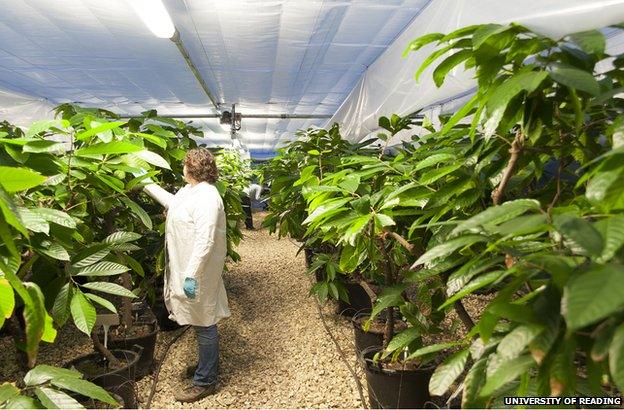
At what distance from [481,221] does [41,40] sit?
467 cm

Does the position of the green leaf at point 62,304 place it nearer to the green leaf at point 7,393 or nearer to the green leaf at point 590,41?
the green leaf at point 7,393

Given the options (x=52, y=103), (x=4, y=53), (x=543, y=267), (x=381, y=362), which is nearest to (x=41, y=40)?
(x=4, y=53)

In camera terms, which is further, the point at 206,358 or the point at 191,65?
the point at 191,65

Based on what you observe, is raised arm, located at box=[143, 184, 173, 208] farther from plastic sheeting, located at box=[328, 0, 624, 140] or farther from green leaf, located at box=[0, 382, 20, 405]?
green leaf, located at box=[0, 382, 20, 405]

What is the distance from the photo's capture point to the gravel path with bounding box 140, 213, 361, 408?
6.63 ft

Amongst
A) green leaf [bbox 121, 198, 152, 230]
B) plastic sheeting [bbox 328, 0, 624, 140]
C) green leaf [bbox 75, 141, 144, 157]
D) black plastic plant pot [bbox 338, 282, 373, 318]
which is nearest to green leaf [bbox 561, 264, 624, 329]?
plastic sheeting [bbox 328, 0, 624, 140]

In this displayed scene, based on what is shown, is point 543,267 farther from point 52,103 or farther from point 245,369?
point 52,103

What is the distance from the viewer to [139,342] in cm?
211

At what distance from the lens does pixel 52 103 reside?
259 inches

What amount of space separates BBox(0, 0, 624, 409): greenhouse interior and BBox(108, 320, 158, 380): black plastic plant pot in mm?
16

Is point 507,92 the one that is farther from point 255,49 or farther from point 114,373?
point 255,49

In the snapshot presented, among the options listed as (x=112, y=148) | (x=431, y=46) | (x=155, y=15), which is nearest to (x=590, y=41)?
(x=112, y=148)

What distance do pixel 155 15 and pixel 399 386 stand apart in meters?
2.69

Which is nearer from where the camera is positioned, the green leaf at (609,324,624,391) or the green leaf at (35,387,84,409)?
the green leaf at (609,324,624,391)
